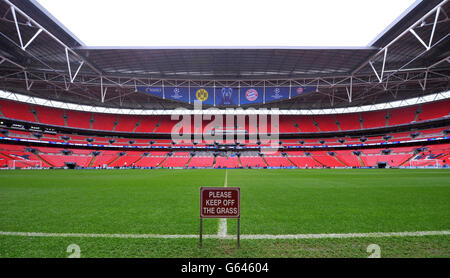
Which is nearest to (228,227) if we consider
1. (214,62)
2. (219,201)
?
(219,201)

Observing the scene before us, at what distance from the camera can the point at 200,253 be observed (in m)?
2.44

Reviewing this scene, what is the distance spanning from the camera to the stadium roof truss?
2011 centimetres

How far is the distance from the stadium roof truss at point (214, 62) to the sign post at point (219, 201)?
23630mm

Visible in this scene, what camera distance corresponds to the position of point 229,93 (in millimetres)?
29734

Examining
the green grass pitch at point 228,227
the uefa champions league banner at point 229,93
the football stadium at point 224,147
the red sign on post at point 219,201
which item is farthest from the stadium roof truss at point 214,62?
the red sign on post at point 219,201

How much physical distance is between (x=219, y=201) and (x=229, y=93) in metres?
28.1

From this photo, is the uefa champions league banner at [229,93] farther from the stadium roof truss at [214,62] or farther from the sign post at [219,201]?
the sign post at [219,201]

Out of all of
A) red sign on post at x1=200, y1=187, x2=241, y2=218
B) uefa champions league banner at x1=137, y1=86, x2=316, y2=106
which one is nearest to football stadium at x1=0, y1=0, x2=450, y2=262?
red sign on post at x1=200, y1=187, x2=241, y2=218

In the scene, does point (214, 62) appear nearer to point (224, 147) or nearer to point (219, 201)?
point (224, 147)

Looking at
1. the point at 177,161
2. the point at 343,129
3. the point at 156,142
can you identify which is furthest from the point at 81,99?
the point at 343,129

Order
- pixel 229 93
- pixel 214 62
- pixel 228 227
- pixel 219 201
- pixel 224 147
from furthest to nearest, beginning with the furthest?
pixel 224 147 < pixel 229 93 < pixel 214 62 < pixel 228 227 < pixel 219 201

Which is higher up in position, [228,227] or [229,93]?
[229,93]

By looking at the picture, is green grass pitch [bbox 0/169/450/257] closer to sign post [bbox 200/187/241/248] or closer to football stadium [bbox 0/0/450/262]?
football stadium [bbox 0/0/450/262]
